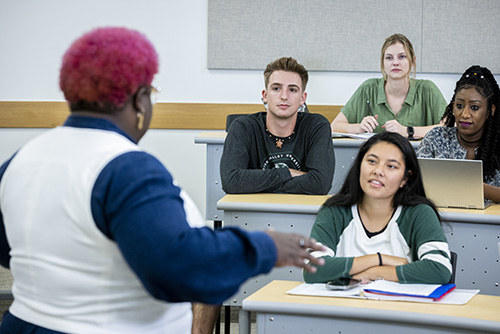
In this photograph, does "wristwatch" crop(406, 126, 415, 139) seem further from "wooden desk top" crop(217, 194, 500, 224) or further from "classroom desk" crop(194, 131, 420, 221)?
"wooden desk top" crop(217, 194, 500, 224)

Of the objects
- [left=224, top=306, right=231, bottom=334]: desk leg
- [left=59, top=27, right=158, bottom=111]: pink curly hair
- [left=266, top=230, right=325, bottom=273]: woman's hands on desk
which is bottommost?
[left=224, top=306, right=231, bottom=334]: desk leg

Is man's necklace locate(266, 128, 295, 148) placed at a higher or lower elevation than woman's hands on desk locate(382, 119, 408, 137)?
lower

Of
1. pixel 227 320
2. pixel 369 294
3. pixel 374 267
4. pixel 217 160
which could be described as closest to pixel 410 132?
pixel 217 160

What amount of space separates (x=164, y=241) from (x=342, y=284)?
1177mm

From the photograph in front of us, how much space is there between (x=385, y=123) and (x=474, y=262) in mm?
1634

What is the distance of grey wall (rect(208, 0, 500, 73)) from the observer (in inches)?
187

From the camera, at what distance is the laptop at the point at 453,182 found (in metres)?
→ 2.46

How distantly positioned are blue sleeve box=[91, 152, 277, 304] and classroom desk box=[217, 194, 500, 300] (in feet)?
5.28

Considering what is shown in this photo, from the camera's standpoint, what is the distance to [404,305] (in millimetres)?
1688

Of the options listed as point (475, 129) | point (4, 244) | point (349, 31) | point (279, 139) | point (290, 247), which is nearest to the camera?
point (290, 247)

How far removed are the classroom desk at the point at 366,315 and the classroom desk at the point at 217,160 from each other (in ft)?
5.77

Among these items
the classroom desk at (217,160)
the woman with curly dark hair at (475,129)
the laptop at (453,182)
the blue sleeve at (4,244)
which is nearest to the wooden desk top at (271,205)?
the laptop at (453,182)

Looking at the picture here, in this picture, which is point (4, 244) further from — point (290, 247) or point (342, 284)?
point (342, 284)

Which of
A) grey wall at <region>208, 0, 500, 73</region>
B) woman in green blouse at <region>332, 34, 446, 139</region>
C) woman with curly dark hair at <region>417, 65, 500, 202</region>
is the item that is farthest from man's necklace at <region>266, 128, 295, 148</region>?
grey wall at <region>208, 0, 500, 73</region>
